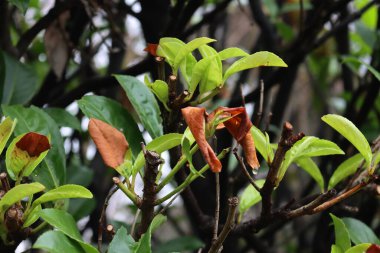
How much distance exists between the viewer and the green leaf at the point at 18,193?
1.94 feet

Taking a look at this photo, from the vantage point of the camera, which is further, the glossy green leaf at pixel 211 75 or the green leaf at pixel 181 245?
the green leaf at pixel 181 245

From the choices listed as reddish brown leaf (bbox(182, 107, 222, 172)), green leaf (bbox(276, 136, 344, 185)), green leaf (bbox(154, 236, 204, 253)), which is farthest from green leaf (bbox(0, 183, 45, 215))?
green leaf (bbox(154, 236, 204, 253))

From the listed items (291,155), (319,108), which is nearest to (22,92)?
Answer: (291,155)

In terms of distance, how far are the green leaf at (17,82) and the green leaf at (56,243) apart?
42 centimetres

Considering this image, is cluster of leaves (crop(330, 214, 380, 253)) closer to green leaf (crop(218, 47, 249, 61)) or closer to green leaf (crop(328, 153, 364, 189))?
green leaf (crop(328, 153, 364, 189))

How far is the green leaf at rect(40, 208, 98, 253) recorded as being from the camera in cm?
61

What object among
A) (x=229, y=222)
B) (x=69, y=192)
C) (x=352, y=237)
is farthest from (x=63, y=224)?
(x=352, y=237)

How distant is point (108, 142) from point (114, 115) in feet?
0.48

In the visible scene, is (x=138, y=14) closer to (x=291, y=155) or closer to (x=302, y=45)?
(x=302, y=45)

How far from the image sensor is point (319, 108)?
1.95 metres

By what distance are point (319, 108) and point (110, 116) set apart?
4.10 feet

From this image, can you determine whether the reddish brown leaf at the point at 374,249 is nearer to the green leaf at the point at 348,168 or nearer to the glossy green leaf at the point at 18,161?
the green leaf at the point at 348,168

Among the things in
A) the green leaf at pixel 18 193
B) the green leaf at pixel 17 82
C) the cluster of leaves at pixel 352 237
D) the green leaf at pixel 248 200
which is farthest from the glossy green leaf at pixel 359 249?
the green leaf at pixel 17 82

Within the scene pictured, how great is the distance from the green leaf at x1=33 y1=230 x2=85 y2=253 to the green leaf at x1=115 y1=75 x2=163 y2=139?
202 millimetres
